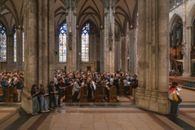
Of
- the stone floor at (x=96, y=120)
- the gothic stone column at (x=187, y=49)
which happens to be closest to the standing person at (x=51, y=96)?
the stone floor at (x=96, y=120)

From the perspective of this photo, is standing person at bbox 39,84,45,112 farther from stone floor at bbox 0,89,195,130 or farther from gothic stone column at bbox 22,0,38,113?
gothic stone column at bbox 22,0,38,113

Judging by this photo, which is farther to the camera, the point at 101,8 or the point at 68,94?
the point at 101,8

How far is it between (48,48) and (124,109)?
17.2 ft

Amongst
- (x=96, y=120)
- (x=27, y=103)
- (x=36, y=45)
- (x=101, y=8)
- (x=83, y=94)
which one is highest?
(x=101, y=8)

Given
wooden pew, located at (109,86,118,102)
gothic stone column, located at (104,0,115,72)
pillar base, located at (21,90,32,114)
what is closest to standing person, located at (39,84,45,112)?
pillar base, located at (21,90,32,114)

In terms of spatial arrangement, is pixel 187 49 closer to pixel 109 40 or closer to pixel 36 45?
pixel 109 40

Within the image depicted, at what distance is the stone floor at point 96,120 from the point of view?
1197 cm

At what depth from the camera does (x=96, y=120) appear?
1335 cm

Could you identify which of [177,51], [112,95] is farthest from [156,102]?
A: [177,51]

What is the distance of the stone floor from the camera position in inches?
471

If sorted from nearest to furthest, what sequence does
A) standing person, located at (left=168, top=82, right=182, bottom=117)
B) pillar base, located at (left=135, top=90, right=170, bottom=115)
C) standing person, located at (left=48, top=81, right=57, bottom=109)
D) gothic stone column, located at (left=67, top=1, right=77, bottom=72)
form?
1. standing person, located at (left=168, top=82, right=182, bottom=117)
2. pillar base, located at (left=135, top=90, right=170, bottom=115)
3. standing person, located at (left=48, top=81, right=57, bottom=109)
4. gothic stone column, located at (left=67, top=1, right=77, bottom=72)

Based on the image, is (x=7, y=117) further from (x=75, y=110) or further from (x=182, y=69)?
(x=182, y=69)

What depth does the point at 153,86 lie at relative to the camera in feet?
53.5

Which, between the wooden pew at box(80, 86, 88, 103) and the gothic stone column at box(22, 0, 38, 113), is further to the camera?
the wooden pew at box(80, 86, 88, 103)
